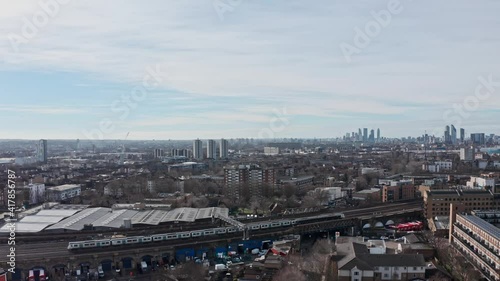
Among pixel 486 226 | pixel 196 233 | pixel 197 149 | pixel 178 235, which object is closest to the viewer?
pixel 486 226

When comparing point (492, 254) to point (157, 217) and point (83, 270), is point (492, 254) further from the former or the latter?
point (157, 217)

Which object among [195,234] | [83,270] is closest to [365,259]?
[195,234]

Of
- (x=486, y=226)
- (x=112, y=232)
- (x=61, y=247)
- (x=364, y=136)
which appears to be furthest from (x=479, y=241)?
(x=364, y=136)

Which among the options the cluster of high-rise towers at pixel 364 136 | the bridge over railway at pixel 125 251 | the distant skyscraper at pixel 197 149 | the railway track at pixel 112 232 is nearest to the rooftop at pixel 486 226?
the bridge over railway at pixel 125 251

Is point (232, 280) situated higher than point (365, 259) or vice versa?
point (365, 259)

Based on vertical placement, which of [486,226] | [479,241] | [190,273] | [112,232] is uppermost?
[486,226]

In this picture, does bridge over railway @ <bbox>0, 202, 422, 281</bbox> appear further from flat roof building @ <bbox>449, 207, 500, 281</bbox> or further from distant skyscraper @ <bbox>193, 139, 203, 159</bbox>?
distant skyscraper @ <bbox>193, 139, 203, 159</bbox>

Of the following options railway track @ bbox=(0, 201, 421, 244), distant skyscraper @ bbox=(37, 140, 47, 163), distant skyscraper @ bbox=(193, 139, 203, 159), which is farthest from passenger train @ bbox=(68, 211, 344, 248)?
distant skyscraper @ bbox=(193, 139, 203, 159)

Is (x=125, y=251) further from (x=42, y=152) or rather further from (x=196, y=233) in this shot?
(x=42, y=152)
